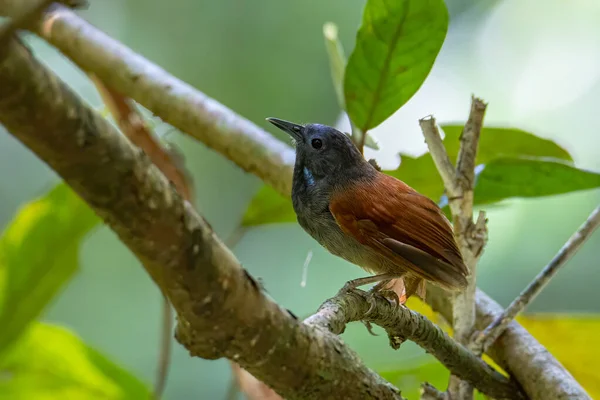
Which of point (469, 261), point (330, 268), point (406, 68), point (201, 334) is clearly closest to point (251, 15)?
point (330, 268)

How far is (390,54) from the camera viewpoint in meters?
1.47

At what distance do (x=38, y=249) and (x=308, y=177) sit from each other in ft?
2.67

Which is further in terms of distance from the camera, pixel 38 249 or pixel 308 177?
pixel 38 249

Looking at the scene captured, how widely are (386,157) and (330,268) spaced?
1.25 meters

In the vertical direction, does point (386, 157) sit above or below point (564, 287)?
below

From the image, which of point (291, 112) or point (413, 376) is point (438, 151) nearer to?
point (413, 376)

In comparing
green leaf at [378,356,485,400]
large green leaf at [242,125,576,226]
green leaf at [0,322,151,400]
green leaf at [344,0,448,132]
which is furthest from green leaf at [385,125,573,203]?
green leaf at [0,322,151,400]

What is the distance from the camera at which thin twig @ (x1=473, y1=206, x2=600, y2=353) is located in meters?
1.32

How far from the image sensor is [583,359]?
5.18 feet

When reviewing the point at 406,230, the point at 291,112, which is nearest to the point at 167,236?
the point at 406,230

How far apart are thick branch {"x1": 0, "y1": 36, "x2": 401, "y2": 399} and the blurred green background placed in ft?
7.40

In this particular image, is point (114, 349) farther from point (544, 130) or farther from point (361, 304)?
point (361, 304)

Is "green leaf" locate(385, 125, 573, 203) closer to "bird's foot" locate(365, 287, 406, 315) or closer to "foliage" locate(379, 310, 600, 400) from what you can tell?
"foliage" locate(379, 310, 600, 400)

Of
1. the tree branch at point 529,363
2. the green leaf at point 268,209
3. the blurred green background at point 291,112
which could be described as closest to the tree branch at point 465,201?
the tree branch at point 529,363
